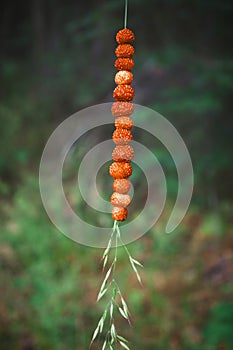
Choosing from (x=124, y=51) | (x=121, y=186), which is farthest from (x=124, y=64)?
(x=121, y=186)

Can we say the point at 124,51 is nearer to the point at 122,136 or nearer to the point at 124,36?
the point at 124,36

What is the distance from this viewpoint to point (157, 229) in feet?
18.3

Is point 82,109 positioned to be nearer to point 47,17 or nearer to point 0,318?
point 47,17

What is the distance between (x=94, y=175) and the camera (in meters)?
5.75

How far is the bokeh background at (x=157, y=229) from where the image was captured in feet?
13.9

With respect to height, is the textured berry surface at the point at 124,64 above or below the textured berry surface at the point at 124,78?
above

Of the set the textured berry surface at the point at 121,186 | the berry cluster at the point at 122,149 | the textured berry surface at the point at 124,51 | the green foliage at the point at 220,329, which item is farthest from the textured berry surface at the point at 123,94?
the green foliage at the point at 220,329

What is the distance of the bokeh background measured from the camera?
167 inches

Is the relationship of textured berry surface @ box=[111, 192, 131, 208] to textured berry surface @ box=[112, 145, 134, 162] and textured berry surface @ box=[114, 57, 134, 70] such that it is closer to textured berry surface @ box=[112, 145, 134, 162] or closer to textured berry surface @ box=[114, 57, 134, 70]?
textured berry surface @ box=[112, 145, 134, 162]

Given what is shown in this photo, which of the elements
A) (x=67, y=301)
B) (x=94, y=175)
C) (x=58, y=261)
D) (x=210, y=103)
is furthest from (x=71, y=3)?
(x=67, y=301)

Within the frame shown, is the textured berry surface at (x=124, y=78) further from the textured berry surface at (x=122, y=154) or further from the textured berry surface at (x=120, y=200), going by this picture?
the textured berry surface at (x=120, y=200)

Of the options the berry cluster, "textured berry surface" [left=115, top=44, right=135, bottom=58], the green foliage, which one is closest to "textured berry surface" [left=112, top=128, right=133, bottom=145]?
the berry cluster

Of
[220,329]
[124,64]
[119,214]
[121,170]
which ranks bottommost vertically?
[220,329]

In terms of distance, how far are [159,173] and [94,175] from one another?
2.75ft
